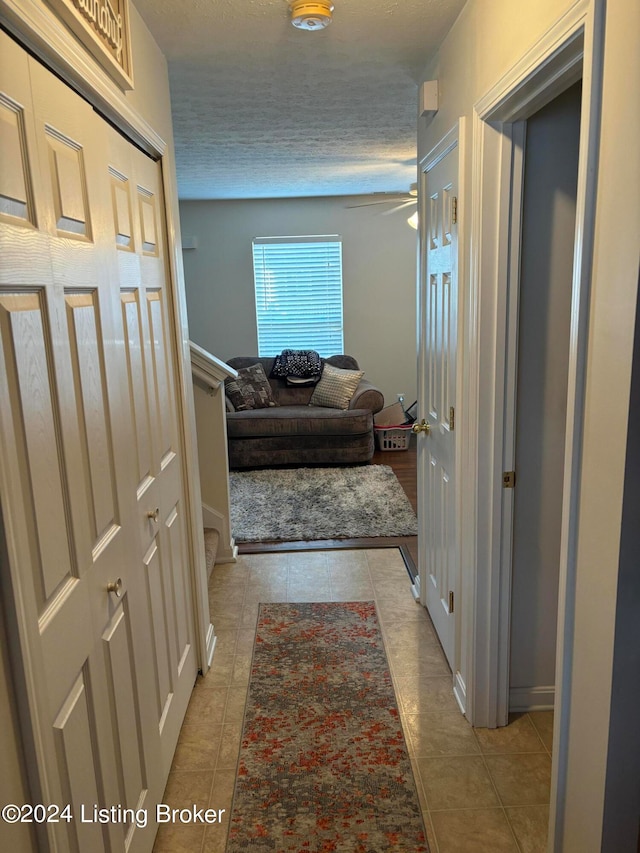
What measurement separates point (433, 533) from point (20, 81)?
232 cm

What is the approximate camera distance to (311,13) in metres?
1.85

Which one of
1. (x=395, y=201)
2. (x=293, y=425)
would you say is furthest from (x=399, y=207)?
(x=293, y=425)

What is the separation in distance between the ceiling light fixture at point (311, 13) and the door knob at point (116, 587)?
5.50 feet

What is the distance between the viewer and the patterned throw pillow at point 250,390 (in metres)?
5.96

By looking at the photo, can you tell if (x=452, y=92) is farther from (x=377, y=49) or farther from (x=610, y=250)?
(x=610, y=250)

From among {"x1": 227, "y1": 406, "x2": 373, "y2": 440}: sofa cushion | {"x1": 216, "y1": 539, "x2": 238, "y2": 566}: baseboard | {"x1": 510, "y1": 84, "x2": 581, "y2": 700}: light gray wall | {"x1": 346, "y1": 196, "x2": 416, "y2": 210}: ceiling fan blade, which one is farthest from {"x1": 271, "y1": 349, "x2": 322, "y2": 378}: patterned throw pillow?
{"x1": 510, "y1": 84, "x2": 581, "y2": 700}: light gray wall

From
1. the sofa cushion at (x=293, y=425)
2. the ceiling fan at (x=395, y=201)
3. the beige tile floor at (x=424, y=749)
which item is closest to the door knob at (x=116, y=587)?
the beige tile floor at (x=424, y=749)

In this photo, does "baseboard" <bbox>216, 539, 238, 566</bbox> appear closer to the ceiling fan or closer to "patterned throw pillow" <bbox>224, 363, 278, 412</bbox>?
Answer: "patterned throw pillow" <bbox>224, 363, 278, 412</bbox>

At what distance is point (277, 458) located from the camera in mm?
5703

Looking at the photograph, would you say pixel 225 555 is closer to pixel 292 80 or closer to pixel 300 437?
pixel 300 437

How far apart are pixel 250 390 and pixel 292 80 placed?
3.68m

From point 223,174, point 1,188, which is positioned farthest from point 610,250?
point 223,174

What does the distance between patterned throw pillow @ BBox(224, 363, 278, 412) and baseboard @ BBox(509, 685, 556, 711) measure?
402cm

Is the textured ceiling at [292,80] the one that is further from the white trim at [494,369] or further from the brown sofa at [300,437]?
the brown sofa at [300,437]
